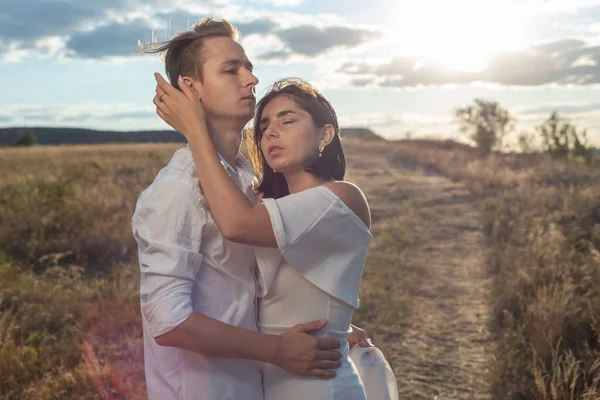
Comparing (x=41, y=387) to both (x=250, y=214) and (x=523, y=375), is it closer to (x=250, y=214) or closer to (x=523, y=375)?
(x=250, y=214)

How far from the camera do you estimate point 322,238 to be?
6.59 feet

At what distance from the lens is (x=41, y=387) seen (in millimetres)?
4113

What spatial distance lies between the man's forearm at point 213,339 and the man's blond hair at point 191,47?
0.88 m

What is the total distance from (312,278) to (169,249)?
48cm

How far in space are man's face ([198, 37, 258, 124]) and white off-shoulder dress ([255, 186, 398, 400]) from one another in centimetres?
39

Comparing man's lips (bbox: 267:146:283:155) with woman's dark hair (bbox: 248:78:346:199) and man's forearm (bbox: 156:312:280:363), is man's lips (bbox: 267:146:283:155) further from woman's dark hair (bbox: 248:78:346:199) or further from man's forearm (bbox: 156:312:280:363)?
man's forearm (bbox: 156:312:280:363)

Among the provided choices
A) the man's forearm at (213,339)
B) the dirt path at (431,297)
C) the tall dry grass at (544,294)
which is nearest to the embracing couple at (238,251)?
the man's forearm at (213,339)

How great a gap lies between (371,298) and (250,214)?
4833mm

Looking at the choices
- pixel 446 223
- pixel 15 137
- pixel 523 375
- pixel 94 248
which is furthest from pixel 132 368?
pixel 15 137

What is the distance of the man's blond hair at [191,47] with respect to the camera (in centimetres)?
225

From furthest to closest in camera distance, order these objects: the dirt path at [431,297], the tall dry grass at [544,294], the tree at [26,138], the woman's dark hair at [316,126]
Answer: the tree at [26,138], the dirt path at [431,297], the tall dry grass at [544,294], the woman's dark hair at [316,126]

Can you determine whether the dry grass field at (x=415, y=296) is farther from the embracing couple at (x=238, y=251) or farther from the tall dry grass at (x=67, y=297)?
the embracing couple at (x=238, y=251)

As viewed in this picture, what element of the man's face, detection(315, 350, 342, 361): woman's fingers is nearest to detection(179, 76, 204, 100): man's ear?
the man's face

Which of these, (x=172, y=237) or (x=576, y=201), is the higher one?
(x=172, y=237)
